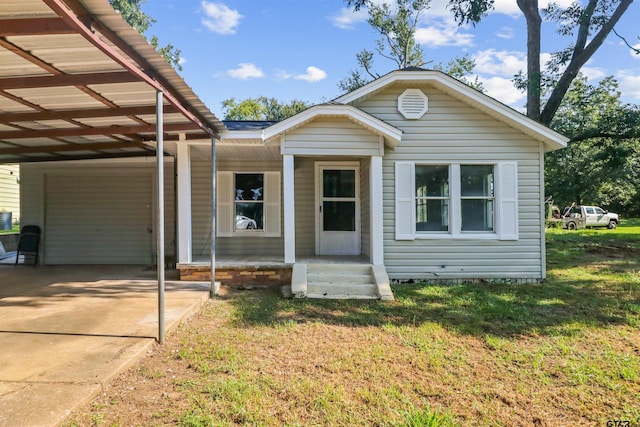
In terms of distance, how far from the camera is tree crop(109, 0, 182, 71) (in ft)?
58.1

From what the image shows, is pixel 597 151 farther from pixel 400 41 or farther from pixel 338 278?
pixel 338 278

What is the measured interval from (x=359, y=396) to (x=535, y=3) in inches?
504

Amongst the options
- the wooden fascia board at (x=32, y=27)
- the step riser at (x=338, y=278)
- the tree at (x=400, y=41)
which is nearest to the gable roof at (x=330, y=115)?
the step riser at (x=338, y=278)

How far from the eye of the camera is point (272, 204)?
324 inches

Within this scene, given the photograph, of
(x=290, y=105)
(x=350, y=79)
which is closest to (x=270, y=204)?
(x=350, y=79)

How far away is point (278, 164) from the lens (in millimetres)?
8273

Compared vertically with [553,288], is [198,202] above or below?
above

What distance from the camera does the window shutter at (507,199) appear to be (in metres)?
7.00

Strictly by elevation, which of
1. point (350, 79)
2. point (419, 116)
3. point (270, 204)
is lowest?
point (270, 204)

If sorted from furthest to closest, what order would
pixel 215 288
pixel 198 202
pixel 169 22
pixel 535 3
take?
pixel 169 22, pixel 535 3, pixel 198 202, pixel 215 288

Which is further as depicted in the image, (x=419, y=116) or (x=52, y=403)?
(x=419, y=116)

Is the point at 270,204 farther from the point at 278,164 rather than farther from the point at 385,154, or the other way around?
the point at 385,154

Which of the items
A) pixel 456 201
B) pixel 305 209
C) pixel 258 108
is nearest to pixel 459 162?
pixel 456 201

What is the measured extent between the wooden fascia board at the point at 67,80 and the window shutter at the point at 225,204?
458cm
